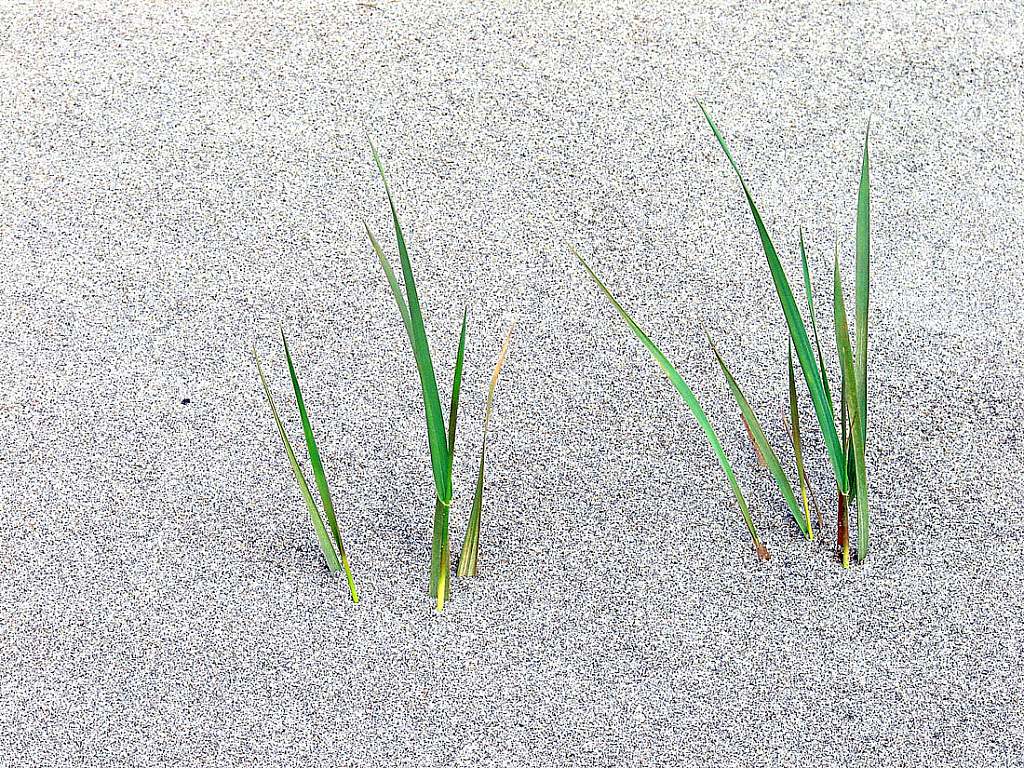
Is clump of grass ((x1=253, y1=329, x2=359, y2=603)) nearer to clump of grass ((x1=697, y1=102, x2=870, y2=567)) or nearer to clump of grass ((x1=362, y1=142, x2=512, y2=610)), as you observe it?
clump of grass ((x1=362, y1=142, x2=512, y2=610))

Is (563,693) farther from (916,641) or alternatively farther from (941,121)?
(941,121)

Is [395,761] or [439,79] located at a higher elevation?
[439,79]

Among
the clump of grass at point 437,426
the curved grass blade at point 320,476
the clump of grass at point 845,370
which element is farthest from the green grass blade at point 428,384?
the clump of grass at point 845,370

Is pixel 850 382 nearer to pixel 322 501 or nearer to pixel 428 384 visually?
pixel 428 384

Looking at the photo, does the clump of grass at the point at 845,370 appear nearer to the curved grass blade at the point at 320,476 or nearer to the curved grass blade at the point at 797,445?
the curved grass blade at the point at 797,445

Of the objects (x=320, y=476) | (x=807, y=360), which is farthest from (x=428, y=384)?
(x=807, y=360)

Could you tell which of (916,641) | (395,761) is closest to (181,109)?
(395,761)
